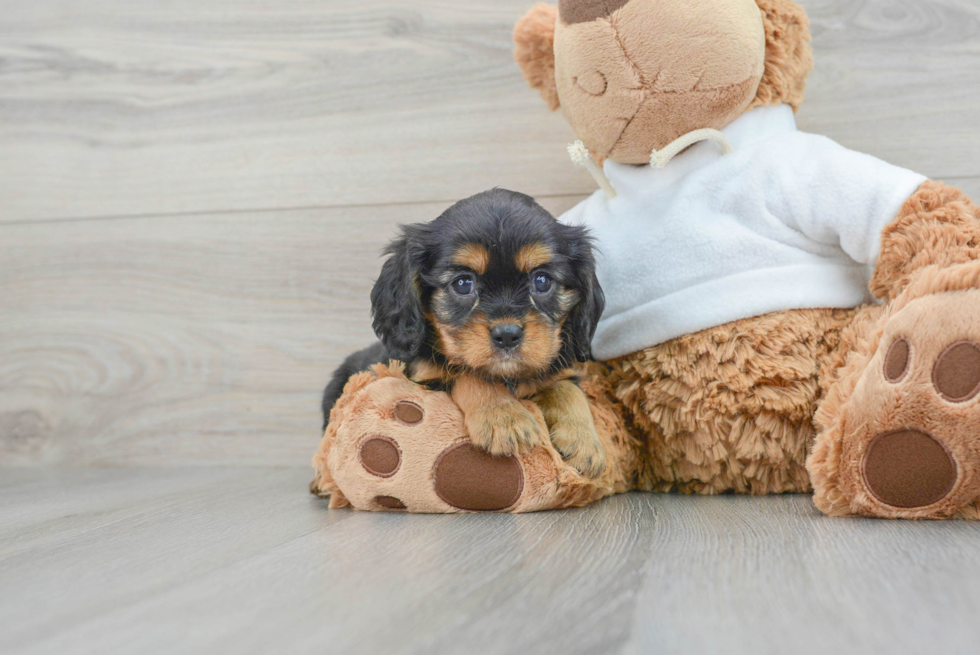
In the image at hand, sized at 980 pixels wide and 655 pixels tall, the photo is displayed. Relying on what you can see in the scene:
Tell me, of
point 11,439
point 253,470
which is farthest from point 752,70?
point 11,439

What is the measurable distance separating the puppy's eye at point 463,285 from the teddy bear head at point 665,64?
424 millimetres

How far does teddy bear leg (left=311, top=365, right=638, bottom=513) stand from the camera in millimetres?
1356

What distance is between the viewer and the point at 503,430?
1.33 meters

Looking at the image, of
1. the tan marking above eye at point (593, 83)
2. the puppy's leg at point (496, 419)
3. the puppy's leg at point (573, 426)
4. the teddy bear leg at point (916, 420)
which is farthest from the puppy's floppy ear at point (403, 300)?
the teddy bear leg at point (916, 420)

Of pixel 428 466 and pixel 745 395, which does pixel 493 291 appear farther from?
pixel 745 395

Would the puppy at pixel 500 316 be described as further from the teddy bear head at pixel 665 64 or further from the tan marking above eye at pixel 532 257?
the teddy bear head at pixel 665 64

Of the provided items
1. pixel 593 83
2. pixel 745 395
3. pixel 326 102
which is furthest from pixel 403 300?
pixel 326 102

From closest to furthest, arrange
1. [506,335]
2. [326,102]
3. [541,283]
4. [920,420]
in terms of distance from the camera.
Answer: [920,420] < [506,335] < [541,283] < [326,102]

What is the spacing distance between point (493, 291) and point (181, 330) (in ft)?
4.29

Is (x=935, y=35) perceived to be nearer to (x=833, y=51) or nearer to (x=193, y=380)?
(x=833, y=51)

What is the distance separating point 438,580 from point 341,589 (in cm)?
11

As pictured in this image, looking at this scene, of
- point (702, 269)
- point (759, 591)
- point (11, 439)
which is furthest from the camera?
point (11, 439)

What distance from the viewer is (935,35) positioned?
188 cm

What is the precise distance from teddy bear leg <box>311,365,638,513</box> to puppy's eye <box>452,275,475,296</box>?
191 millimetres
